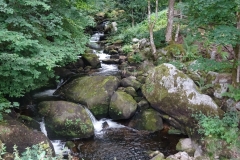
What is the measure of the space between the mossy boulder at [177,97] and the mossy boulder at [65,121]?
9.02 ft

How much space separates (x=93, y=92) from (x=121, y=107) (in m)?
1.41

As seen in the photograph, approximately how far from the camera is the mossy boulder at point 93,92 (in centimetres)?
952

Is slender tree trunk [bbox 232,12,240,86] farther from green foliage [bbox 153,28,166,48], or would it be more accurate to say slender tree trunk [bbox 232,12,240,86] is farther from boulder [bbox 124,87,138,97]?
green foliage [bbox 153,28,166,48]

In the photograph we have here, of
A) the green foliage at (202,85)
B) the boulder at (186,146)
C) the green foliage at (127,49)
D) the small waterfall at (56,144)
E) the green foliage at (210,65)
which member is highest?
the green foliage at (210,65)

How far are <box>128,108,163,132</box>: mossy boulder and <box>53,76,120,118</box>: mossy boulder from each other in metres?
1.33

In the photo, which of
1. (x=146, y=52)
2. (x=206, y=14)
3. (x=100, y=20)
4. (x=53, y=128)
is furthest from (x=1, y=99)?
(x=100, y=20)

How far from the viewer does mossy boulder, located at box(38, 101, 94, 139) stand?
8180 mm

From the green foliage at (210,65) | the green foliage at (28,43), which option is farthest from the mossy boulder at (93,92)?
the green foliage at (210,65)

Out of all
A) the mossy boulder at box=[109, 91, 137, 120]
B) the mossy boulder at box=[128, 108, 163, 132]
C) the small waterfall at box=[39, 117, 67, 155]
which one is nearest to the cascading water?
the mossy boulder at box=[109, 91, 137, 120]

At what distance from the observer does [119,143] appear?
8.19 meters

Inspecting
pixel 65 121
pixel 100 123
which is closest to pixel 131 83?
pixel 100 123

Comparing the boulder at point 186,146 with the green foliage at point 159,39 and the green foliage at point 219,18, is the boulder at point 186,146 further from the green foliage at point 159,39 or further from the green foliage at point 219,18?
the green foliage at point 159,39

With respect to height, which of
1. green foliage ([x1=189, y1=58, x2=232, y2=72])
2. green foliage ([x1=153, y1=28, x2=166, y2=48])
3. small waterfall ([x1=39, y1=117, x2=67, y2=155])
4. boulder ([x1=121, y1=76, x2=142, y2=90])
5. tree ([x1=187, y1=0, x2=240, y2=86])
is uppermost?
tree ([x1=187, y1=0, x2=240, y2=86])

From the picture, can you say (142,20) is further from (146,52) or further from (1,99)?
(1,99)
